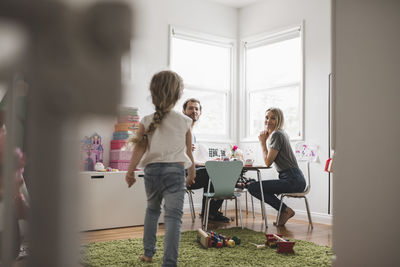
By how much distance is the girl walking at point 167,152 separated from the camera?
1918 mm

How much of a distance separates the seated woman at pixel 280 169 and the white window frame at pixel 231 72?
4.26 ft

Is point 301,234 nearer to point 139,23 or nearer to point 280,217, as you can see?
point 280,217

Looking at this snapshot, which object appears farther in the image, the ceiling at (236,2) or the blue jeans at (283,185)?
the ceiling at (236,2)

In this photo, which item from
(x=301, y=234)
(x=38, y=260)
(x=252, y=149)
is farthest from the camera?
(x=252, y=149)

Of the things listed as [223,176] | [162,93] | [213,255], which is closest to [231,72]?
[223,176]

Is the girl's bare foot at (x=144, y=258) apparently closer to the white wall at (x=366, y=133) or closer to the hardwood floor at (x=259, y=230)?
the hardwood floor at (x=259, y=230)

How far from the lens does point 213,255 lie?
2461mm

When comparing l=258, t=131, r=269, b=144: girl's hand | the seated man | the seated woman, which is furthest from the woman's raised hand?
the seated man

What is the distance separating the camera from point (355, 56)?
1508mm

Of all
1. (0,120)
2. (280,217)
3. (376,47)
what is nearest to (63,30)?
(0,120)

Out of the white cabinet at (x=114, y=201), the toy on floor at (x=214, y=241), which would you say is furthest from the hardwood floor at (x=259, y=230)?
the toy on floor at (x=214, y=241)

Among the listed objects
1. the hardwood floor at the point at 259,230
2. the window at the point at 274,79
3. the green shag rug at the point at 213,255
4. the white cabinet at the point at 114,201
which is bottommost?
the hardwood floor at the point at 259,230

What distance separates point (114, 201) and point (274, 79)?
2579 millimetres

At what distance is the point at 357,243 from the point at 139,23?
1282mm
